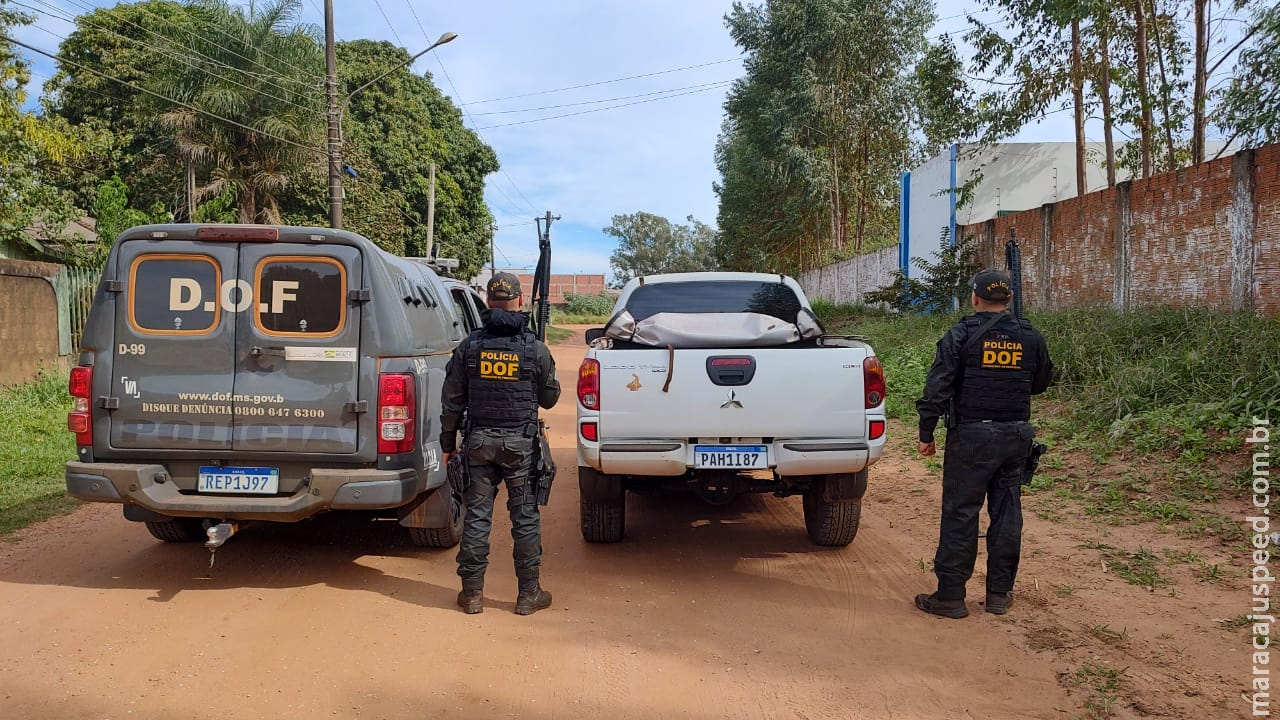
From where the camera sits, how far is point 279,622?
166 inches

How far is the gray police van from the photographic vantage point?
448 centimetres

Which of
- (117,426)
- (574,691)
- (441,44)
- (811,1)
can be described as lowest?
(574,691)

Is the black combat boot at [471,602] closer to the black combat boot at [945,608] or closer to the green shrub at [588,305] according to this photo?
the black combat boot at [945,608]

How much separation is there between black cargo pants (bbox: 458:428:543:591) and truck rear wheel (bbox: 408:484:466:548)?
0.87 metres

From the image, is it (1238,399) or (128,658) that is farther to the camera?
(1238,399)

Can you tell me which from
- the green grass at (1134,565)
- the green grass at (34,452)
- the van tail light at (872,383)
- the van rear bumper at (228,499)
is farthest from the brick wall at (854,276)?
the van rear bumper at (228,499)

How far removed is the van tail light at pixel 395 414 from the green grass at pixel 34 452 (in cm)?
343

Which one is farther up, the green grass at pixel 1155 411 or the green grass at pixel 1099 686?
the green grass at pixel 1155 411

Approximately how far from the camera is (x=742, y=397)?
4.84 metres

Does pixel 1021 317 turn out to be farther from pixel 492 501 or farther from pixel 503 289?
pixel 492 501

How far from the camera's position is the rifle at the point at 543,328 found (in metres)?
4.58

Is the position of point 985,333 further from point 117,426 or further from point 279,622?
point 117,426

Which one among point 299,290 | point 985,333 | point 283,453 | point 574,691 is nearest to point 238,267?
point 299,290

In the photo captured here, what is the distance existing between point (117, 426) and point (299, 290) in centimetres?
120
